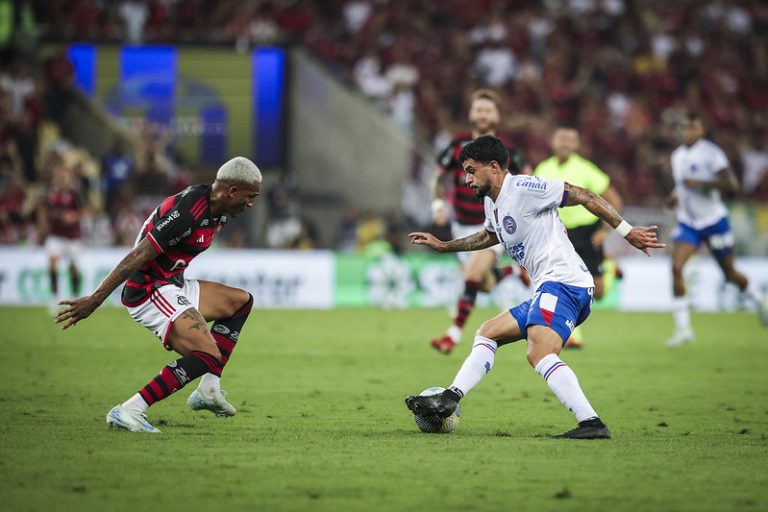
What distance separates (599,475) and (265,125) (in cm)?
2161

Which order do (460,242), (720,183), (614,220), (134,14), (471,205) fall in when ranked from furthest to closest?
(134,14), (720,183), (471,205), (460,242), (614,220)

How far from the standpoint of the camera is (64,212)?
64.4ft

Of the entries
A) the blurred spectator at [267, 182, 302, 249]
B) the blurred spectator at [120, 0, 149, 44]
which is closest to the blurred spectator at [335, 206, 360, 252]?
the blurred spectator at [267, 182, 302, 249]

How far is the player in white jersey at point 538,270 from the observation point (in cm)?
755

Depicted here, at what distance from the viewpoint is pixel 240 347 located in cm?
1413

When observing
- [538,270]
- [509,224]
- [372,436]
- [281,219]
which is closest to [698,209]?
[538,270]

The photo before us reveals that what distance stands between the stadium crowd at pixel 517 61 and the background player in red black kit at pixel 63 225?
5008 mm

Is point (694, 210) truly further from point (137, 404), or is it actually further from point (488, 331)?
point (137, 404)

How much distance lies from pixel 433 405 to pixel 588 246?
6353mm

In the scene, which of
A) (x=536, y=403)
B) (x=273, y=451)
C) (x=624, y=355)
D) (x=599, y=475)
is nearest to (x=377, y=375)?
(x=536, y=403)

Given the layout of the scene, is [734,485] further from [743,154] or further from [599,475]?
[743,154]

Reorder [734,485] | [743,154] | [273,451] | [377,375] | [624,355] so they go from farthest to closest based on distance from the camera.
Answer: [743,154] < [624,355] < [377,375] < [273,451] < [734,485]

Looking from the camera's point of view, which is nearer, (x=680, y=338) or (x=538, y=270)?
(x=538, y=270)

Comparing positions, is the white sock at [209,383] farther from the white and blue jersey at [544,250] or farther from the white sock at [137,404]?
the white and blue jersey at [544,250]
